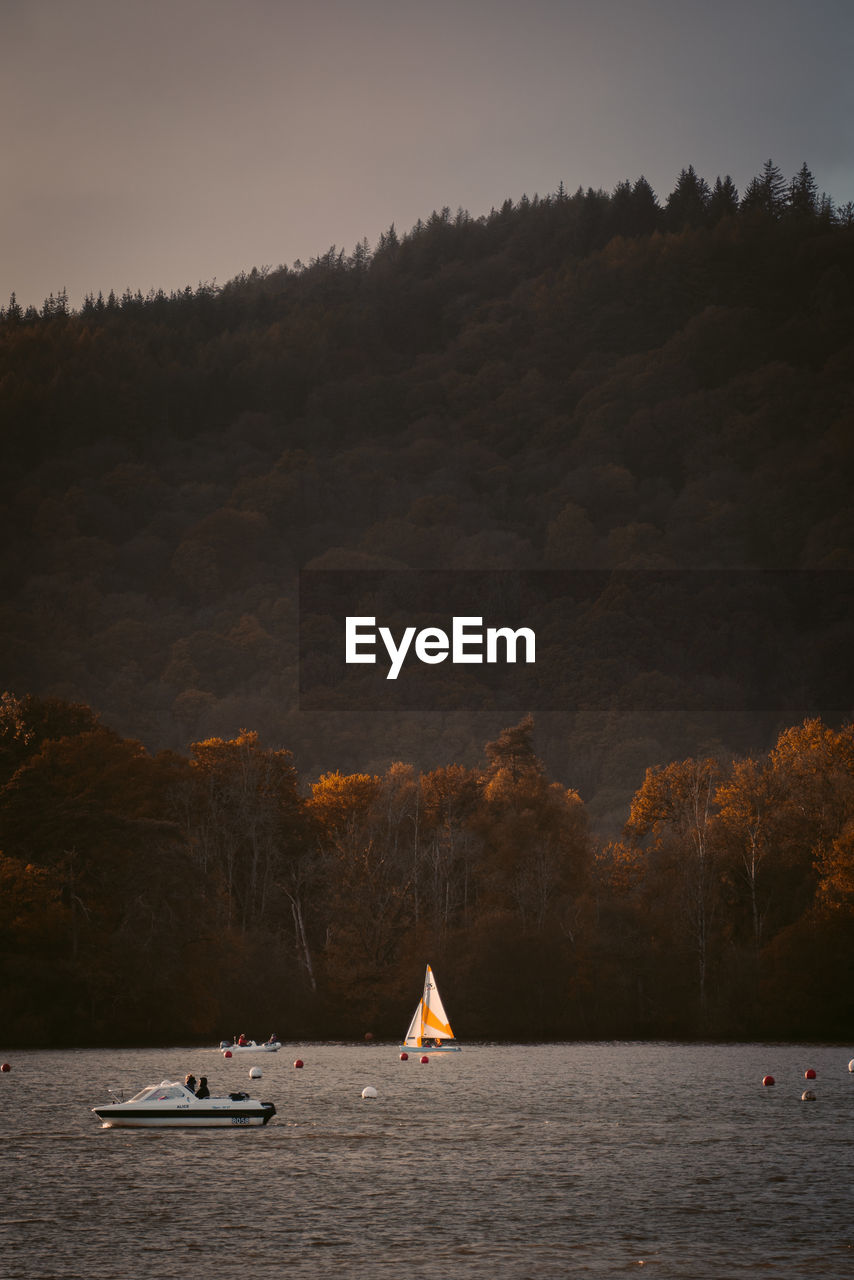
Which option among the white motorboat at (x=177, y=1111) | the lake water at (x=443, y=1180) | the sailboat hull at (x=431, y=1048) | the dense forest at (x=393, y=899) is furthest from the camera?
the dense forest at (x=393, y=899)

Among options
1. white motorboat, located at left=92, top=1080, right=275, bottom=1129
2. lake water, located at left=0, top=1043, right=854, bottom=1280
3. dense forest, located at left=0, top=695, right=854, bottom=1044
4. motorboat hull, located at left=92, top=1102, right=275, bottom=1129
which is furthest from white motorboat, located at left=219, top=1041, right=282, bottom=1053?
white motorboat, located at left=92, top=1080, right=275, bottom=1129

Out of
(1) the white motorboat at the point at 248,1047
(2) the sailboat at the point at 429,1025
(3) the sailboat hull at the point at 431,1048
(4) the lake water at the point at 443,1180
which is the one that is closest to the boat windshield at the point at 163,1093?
(4) the lake water at the point at 443,1180

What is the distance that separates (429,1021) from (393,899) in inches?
981

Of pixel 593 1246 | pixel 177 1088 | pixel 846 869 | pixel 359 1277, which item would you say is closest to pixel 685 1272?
pixel 593 1246

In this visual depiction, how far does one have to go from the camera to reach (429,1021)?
405ft

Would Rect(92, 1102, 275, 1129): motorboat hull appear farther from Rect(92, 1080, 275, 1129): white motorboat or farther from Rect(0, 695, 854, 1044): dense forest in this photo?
Rect(0, 695, 854, 1044): dense forest

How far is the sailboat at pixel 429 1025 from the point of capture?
123 metres

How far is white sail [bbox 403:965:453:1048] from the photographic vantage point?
123000 mm

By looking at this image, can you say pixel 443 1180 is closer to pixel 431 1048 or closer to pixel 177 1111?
pixel 177 1111

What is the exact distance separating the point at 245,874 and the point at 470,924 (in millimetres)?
19516

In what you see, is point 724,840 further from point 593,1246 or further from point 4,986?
point 593,1246

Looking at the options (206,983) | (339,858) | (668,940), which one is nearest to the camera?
(206,983)

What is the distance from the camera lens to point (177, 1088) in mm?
69500

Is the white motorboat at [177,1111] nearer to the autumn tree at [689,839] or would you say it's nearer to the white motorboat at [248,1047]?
the white motorboat at [248,1047]
